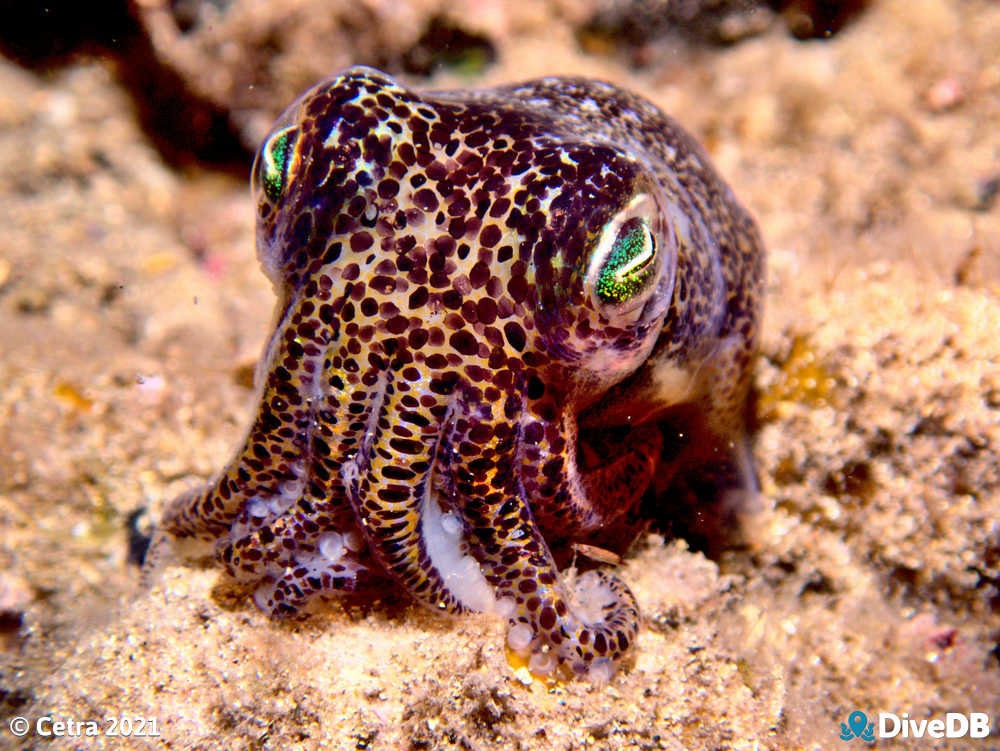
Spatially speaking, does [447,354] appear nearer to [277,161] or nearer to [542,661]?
[277,161]

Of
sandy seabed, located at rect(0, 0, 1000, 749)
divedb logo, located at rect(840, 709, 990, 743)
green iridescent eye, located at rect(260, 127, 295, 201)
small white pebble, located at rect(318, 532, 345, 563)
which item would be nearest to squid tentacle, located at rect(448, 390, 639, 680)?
sandy seabed, located at rect(0, 0, 1000, 749)

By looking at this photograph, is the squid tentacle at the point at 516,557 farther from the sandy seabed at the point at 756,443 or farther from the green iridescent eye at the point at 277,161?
the green iridescent eye at the point at 277,161

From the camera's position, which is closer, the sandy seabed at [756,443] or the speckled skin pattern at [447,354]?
the speckled skin pattern at [447,354]

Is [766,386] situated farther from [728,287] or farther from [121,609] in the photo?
[121,609]

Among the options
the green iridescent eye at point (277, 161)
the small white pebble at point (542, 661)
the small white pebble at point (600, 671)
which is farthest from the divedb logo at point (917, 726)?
the green iridescent eye at point (277, 161)

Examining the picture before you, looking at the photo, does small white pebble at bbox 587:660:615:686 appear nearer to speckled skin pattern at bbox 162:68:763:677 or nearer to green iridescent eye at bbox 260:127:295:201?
speckled skin pattern at bbox 162:68:763:677

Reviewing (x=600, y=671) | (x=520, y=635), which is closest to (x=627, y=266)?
(x=520, y=635)

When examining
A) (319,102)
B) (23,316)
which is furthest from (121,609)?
(23,316)
